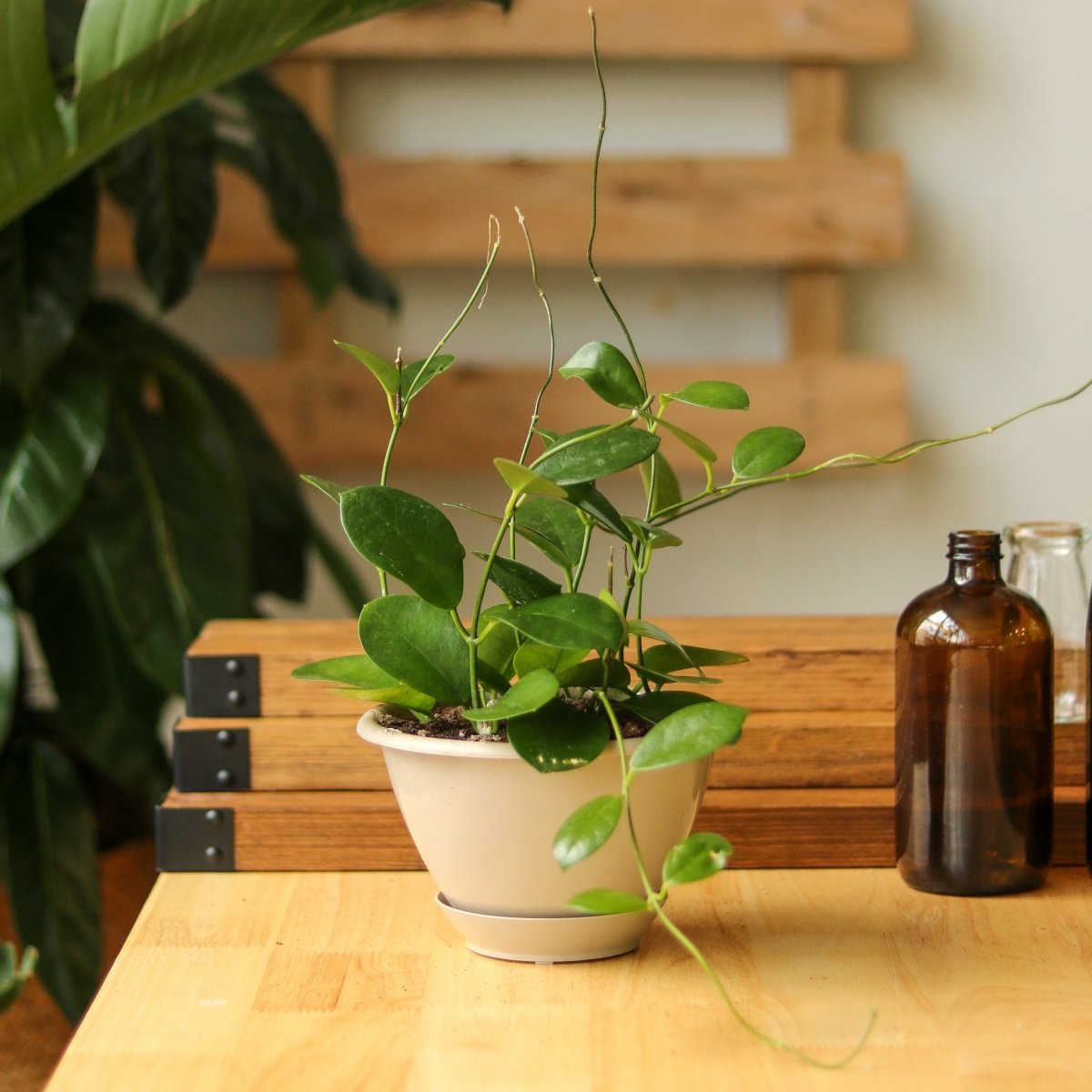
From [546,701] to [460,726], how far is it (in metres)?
0.09

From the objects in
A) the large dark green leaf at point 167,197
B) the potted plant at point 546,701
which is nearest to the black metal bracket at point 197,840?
the potted plant at point 546,701

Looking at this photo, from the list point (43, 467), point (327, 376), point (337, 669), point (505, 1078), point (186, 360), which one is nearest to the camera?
point (505, 1078)

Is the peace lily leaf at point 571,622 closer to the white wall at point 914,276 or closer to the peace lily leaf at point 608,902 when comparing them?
the peace lily leaf at point 608,902

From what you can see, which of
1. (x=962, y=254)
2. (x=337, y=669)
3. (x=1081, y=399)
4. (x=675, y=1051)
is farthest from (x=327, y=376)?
(x=675, y=1051)

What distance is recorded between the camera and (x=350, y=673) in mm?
631

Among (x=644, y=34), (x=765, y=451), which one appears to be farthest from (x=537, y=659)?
(x=644, y=34)

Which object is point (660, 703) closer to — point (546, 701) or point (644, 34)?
point (546, 701)

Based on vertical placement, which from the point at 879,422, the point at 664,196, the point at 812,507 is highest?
the point at 664,196

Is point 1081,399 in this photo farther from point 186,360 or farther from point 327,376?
point 186,360

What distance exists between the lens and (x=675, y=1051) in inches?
21.1

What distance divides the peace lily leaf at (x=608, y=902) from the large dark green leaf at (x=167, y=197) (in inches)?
44.0

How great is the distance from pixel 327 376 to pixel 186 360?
42 cm

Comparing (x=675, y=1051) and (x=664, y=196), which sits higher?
(x=664, y=196)

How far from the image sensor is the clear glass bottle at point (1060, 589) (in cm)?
79
